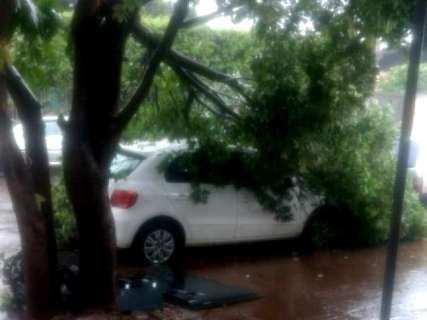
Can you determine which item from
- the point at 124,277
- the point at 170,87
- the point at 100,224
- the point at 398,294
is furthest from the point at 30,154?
the point at 398,294

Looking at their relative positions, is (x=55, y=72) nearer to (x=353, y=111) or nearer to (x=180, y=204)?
(x=180, y=204)

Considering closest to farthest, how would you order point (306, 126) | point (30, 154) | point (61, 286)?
point (30, 154) < point (61, 286) < point (306, 126)

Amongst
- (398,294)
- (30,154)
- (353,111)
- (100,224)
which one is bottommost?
(398,294)

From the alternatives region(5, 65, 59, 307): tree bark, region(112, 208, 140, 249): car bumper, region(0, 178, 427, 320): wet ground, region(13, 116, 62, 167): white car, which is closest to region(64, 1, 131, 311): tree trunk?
region(5, 65, 59, 307): tree bark

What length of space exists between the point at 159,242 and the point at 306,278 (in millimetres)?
2070

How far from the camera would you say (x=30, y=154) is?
8.30 metres


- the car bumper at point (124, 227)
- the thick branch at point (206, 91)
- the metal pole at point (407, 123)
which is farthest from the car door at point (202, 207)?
the metal pole at point (407, 123)

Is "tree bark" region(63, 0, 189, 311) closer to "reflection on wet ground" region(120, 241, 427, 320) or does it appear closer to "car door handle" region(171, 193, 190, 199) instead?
"reflection on wet ground" region(120, 241, 427, 320)

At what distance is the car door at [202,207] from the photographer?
11.8 m

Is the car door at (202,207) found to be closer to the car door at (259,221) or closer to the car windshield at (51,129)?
the car door at (259,221)

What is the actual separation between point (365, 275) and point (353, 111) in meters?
2.41

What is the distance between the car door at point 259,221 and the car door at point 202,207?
123 mm

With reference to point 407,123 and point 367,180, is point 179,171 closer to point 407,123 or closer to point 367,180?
point 367,180

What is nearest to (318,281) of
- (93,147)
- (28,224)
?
(93,147)
